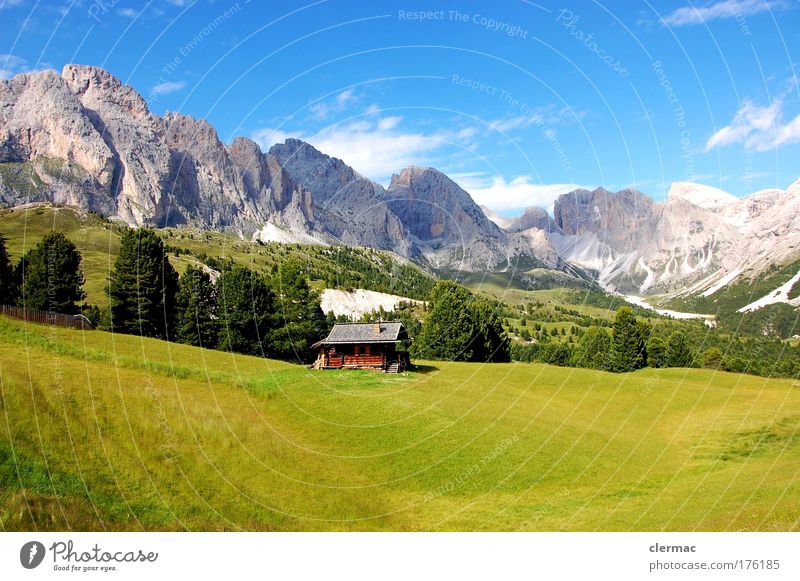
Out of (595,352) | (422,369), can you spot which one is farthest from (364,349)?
(595,352)

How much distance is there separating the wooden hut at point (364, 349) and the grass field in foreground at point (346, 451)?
5.25 meters

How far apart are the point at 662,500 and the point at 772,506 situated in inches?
277

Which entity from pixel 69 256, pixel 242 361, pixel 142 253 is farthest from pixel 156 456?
pixel 69 256

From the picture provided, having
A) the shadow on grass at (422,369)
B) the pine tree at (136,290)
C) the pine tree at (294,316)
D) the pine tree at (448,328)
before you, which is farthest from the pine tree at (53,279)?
the pine tree at (448,328)

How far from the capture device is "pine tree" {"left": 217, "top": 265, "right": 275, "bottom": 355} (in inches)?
3354

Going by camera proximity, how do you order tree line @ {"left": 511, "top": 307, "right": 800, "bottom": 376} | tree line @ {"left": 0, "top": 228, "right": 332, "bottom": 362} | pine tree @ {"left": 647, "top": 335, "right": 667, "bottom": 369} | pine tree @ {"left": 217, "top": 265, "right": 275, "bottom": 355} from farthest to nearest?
pine tree @ {"left": 647, "top": 335, "right": 667, "bottom": 369} < tree line @ {"left": 511, "top": 307, "right": 800, "bottom": 376} < pine tree @ {"left": 217, "top": 265, "right": 275, "bottom": 355} < tree line @ {"left": 0, "top": 228, "right": 332, "bottom": 362}

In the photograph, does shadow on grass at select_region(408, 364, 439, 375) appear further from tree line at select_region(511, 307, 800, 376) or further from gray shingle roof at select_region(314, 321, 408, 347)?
tree line at select_region(511, 307, 800, 376)

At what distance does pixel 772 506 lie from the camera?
23.2 meters

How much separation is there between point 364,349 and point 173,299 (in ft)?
134

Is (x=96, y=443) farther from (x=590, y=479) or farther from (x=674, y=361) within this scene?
(x=674, y=361)

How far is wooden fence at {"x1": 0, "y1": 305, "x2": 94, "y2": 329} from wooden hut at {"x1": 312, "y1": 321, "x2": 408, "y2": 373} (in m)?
26.6

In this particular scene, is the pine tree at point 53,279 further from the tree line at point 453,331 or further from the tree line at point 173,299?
the tree line at point 453,331

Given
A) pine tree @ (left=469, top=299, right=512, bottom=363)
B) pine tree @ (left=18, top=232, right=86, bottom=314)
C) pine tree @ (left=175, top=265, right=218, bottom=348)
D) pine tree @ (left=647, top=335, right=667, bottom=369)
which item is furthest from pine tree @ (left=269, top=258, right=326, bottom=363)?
pine tree @ (left=647, top=335, right=667, bottom=369)
